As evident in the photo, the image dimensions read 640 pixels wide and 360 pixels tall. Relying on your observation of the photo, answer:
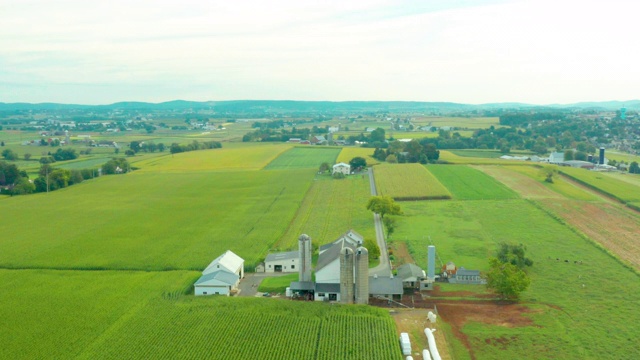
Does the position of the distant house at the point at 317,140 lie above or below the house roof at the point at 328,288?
above

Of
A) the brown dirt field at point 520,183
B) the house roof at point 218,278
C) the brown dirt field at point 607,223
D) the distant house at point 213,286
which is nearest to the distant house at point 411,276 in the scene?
the house roof at point 218,278

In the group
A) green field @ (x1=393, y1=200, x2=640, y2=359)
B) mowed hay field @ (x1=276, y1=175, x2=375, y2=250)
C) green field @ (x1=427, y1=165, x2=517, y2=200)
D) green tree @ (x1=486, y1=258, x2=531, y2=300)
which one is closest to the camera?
green field @ (x1=393, y1=200, x2=640, y2=359)

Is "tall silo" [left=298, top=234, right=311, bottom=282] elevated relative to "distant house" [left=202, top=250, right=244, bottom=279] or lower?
elevated

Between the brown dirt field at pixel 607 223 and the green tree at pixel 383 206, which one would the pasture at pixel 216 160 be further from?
the brown dirt field at pixel 607 223

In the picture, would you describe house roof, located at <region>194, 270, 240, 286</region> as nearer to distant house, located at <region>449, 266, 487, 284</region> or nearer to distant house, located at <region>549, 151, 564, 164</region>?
distant house, located at <region>449, 266, 487, 284</region>

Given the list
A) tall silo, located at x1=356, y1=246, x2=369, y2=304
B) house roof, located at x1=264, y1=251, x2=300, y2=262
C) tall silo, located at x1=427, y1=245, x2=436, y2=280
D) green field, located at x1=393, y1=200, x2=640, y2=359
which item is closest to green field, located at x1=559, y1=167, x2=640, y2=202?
green field, located at x1=393, y1=200, x2=640, y2=359

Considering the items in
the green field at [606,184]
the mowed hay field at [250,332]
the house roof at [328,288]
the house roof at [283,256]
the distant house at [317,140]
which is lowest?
the mowed hay field at [250,332]

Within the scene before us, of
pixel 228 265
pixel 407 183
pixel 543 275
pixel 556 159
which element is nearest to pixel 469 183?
pixel 407 183
